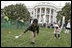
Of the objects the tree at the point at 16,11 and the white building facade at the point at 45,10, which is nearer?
the tree at the point at 16,11

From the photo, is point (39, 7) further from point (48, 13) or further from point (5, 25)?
point (5, 25)

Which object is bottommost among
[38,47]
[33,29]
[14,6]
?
[38,47]

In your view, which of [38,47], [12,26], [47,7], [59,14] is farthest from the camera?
[47,7]

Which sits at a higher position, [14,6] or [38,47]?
[14,6]

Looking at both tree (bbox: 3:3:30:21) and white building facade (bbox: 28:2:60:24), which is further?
white building facade (bbox: 28:2:60:24)

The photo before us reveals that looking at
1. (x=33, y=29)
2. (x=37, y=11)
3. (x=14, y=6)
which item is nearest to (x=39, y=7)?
(x=37, y=11)

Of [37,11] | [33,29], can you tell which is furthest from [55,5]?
[33,29]

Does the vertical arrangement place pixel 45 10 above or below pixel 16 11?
above

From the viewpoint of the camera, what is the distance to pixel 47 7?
229 ft

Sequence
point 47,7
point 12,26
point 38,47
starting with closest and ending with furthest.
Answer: point 38,47, point 12,26, point 47,7

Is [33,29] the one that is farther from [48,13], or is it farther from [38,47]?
[48,13]

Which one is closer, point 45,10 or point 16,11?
point 16,11

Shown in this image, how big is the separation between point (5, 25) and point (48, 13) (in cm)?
5389

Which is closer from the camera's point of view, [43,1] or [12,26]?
[12,26]
